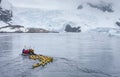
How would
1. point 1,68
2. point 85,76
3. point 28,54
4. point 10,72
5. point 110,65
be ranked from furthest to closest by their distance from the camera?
1. point 28,54
2. point 110,65
3. point 1,68
4. point 10,72
5. point 85,76

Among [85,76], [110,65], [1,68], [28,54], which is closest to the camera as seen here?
[85,76]

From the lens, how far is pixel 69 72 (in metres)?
38.4

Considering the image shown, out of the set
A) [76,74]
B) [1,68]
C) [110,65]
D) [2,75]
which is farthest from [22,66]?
[110,65]

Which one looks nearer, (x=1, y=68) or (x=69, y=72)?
(x=69, y=72)

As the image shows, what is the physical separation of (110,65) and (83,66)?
15.2ft

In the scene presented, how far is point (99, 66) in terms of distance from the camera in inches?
1686

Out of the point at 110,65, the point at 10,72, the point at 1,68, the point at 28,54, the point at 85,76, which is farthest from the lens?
the point at 28,54

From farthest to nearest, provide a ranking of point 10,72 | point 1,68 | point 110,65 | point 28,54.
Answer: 1. point 28,54
2. point 110,65
3. point 1,68
4. point 10,72

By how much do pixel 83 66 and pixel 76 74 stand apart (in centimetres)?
621

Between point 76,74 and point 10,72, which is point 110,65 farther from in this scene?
point 10,72

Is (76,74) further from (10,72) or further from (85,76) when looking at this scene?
(10,72)

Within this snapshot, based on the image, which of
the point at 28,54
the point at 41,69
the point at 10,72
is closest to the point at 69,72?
the point at 41,69

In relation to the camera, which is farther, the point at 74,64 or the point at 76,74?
the point at 74,64

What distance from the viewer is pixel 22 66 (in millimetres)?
43219
